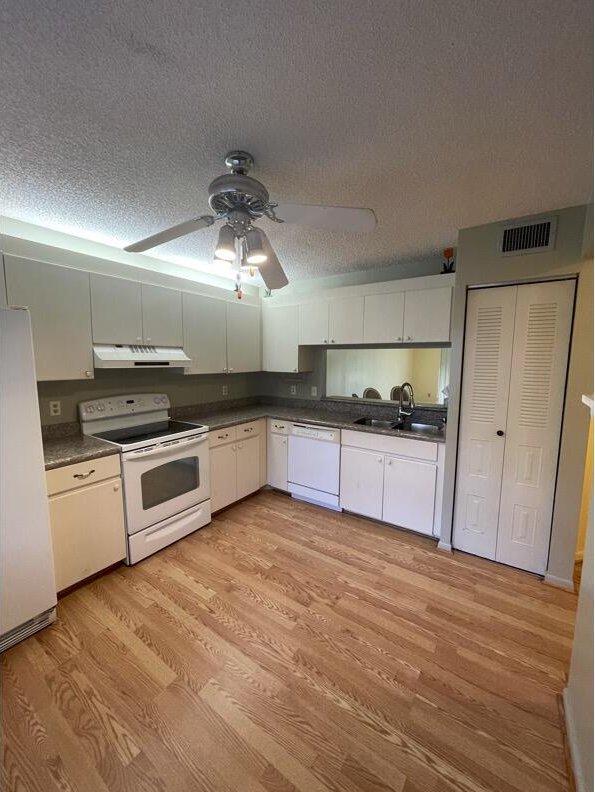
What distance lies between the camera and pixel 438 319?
2.63 meters

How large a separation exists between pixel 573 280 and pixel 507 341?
1.62ft

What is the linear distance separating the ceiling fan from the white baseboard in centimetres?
257

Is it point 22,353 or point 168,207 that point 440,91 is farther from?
point 22,353

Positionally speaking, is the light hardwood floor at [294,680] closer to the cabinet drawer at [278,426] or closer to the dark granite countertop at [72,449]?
the dark granite countertop at [72,449]

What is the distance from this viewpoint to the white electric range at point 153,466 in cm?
227

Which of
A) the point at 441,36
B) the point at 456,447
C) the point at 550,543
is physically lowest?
the point at 550,543

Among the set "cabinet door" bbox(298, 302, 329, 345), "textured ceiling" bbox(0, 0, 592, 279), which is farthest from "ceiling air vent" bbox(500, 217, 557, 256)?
"cabinet door" bbox(298, 302, 329, 345)

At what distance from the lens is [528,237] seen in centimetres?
203

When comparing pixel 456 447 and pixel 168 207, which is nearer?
pixel 168 207

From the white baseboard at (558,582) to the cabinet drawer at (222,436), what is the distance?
8.81 feet

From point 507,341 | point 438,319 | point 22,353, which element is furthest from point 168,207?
point 507,341

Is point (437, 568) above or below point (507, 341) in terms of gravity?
below

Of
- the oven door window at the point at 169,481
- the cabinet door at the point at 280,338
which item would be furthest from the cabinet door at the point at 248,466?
the cabinet door at the point at 280,338

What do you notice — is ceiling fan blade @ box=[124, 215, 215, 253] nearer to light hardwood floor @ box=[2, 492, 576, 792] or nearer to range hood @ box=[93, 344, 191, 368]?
range hood @ box=[93, 344, 191, 368]
